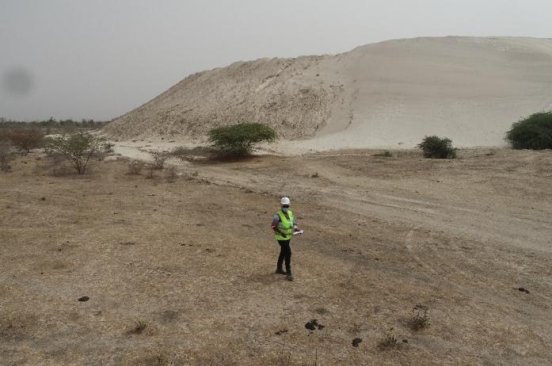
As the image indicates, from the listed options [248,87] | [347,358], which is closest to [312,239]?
[347,358]

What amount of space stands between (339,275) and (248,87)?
125ft

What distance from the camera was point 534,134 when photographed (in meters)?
26.4

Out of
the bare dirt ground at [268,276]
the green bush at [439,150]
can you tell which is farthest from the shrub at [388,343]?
the green bush at [439,150]

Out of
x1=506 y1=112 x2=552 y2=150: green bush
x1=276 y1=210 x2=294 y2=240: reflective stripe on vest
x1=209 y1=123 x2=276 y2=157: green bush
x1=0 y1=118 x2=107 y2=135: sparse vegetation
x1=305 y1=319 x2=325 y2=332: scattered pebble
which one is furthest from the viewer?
x1=0 y1=118 x2=107 y2=135: sparse vegetation

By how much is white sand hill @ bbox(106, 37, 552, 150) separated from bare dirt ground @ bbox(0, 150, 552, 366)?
55.3 feet

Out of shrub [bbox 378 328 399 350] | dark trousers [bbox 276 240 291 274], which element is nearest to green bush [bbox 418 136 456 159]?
dark trousers [bbox 276 240 291 274]

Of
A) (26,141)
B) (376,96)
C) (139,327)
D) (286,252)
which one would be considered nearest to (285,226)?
(286,252)

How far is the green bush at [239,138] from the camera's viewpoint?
26594mm

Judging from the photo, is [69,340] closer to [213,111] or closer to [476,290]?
[476,290]

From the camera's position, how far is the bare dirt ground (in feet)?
19.8

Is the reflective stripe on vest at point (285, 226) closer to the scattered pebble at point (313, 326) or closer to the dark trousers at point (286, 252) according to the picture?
the dark trousers at point (286, 252)

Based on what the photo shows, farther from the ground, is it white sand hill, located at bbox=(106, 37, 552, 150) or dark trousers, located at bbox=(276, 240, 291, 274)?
white sand hill, located at bbox=(106, 37, 552, 150)

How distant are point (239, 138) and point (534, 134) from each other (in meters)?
16.6

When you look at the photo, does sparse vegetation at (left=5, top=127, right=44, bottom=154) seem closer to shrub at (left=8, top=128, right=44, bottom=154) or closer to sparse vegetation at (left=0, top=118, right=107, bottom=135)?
shrub at (left=8, top=128, right=44, bottom=154)
